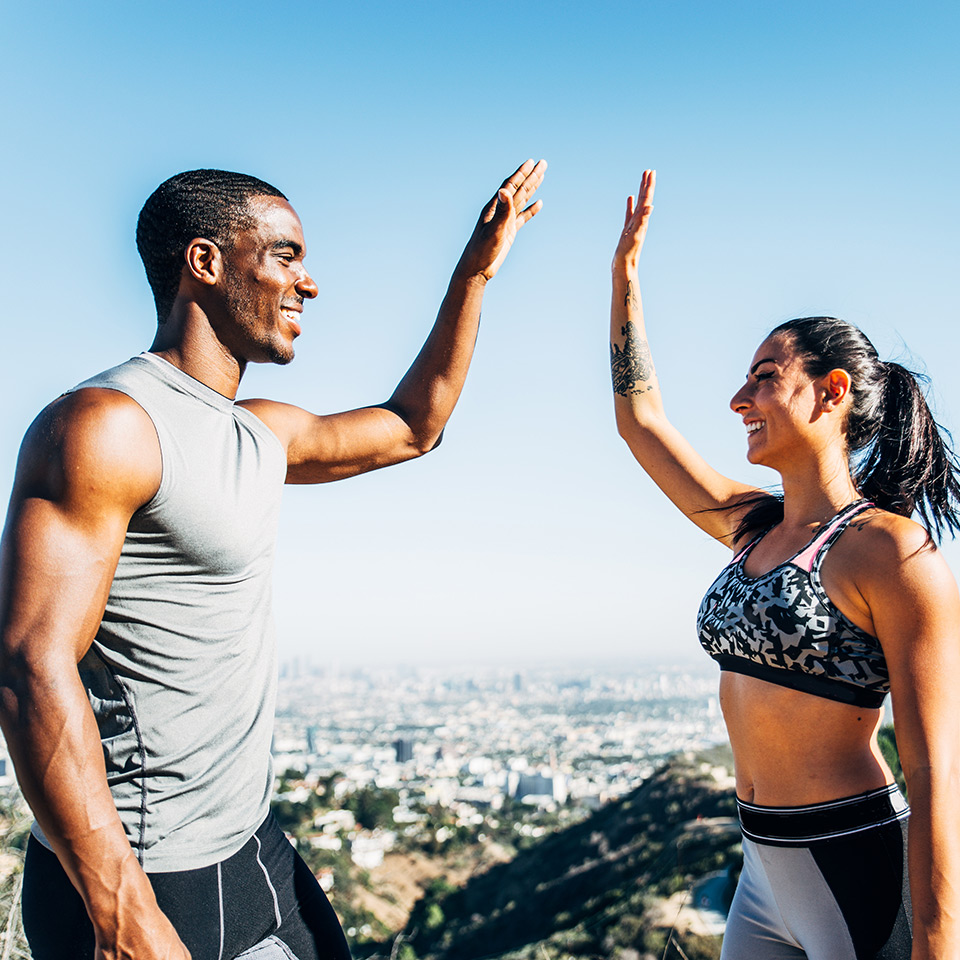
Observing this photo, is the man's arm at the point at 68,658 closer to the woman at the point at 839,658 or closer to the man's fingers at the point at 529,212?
the woman at the point at 839,658

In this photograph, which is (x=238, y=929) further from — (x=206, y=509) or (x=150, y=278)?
(x=150, y=278)

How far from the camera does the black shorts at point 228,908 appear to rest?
1581mm

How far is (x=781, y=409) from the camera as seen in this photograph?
252 centimetres

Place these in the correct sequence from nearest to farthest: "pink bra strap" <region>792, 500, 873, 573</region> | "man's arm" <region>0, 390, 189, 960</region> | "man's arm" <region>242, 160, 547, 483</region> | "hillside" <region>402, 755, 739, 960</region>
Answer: "man's arm" <region>0, 390, 189, 960</region> → "pink bra strap" <region>792, 500, 873, 573</region> → "man's arm" <region>242, 160, 547, 483</region> → "hillside" <region>402, 755, 739, 960</region>

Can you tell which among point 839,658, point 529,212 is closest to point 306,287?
point 529,212

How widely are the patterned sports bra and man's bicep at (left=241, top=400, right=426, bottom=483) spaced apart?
102cm

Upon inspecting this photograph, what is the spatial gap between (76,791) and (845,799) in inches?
67.7

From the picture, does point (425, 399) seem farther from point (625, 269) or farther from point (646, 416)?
point (625, 269)

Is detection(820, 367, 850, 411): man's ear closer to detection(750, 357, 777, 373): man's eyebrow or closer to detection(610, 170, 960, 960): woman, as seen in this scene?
detection(610, 170, 960, 960): woman

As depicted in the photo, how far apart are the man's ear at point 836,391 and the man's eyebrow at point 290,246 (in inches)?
59.1

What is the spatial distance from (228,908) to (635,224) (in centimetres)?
260

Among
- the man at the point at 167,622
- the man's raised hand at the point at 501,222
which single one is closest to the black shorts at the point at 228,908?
the man at the point at 167,622

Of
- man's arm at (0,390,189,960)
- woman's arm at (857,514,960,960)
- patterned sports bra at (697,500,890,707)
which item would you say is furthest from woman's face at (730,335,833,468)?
man's arm at (0,390,189,960)

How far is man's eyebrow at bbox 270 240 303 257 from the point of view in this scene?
2.05 metres
